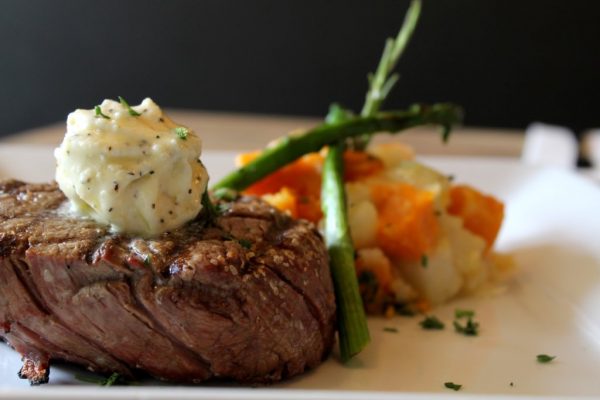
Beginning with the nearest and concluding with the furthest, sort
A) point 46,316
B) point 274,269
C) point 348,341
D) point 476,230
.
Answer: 1. point 46,316
2. point 274,269
3. point 348,341
4. point 476,230

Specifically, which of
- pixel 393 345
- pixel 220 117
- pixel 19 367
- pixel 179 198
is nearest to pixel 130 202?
pixel 179 198

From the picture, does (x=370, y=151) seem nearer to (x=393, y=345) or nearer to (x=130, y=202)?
(x=393, y=345)

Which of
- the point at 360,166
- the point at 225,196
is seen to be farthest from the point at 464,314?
the point at 225,196

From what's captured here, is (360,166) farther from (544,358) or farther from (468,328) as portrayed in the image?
(544,358)

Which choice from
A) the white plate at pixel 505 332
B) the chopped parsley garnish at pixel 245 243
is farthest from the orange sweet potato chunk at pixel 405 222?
the chopped parsley garnish at pixel 245 243

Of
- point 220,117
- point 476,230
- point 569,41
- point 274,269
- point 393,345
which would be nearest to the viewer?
point 274,269

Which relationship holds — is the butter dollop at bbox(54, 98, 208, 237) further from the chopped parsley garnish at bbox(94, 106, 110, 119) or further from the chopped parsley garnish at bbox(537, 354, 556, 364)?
the chopped parsley garnish at bbox(537, 354, 556, 364)

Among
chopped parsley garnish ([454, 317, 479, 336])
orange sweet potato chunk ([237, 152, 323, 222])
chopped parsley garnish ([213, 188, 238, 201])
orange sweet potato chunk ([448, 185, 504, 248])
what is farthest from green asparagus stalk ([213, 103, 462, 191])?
chopped parsley garnish ([454, 317, 479, 336])
